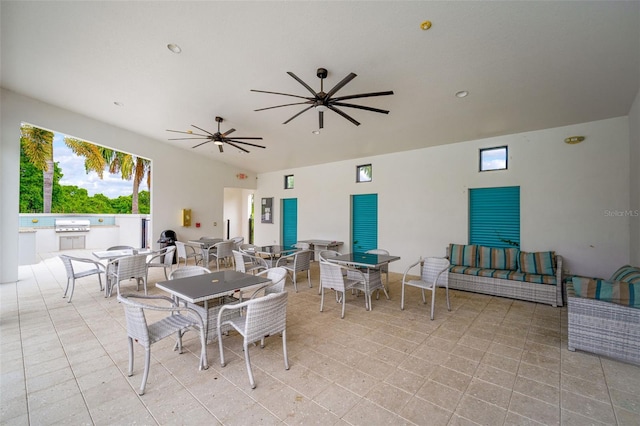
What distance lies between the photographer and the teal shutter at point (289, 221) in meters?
9.32

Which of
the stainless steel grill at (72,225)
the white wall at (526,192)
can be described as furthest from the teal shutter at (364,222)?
the stainless steel grill at (72,225)

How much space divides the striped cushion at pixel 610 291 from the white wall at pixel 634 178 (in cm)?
172

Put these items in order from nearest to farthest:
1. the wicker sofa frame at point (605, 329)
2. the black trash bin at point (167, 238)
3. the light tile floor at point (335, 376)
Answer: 1. the light tile floor at point (335, 376)
2. the wicker sofa frame at point (605, 329)
3. the black trash bin at point (167, 238)

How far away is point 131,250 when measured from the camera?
5.39m

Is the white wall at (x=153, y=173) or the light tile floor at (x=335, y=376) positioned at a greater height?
the white wall at (x=153, y=173)

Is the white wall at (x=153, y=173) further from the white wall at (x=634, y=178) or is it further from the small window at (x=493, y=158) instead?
the white wall at (x=634, y=178)

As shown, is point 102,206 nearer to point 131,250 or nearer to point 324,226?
point 131,250

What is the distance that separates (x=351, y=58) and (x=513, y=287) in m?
4.62

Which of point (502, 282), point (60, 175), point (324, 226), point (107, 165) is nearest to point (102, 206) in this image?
point (60, 175)

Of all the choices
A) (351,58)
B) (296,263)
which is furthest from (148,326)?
(351,58)

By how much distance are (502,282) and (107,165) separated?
15.9m

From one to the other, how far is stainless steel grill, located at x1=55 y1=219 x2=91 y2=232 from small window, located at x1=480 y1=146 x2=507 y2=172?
1419 cm

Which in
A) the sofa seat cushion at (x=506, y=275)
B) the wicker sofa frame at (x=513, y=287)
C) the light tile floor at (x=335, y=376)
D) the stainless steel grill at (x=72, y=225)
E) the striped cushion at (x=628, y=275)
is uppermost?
the stainless steel grill at (x=72, y=225)

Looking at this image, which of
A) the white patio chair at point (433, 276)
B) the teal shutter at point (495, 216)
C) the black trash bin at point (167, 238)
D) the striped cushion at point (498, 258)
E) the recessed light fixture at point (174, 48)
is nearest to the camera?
the recessed light fixture at point (174, 48)
